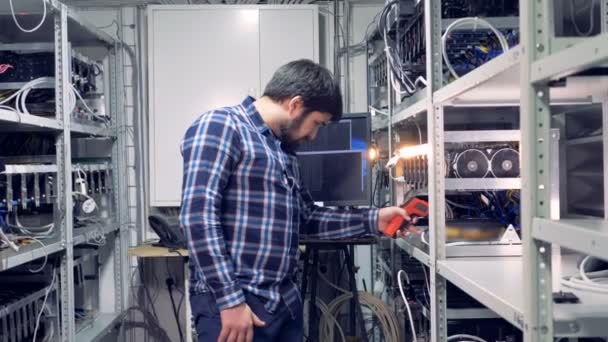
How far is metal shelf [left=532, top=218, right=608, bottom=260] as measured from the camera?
2.67 ft

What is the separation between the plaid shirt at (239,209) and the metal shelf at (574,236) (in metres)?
0.82

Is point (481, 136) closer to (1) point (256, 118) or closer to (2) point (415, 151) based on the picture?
(2) point (415, 151)

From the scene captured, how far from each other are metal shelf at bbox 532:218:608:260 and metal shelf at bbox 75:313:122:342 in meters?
2.49

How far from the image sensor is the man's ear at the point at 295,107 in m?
1.72

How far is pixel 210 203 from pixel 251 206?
0.14m

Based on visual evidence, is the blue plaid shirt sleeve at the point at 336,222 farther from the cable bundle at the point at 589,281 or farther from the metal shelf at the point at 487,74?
the cable bundle at the point at 589,281

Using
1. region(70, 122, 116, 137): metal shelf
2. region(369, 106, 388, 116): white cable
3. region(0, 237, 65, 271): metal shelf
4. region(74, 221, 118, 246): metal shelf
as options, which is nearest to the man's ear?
region(0, 237, 65, 271): metal shelf

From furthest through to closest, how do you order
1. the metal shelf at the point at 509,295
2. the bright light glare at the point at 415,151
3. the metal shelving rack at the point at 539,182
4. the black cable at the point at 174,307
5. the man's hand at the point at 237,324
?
the black cable at the point at 174,307
the bright light glare at the point at 415,151
the man's hand at the point at 237,324
the metal shelf at the point at 509,295
the metal shelving rack at the point at 539,182

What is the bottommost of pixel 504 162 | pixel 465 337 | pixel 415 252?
pixel 465 337

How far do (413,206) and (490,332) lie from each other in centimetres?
54

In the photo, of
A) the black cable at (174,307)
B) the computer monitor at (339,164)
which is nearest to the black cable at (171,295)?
the black cable at (174,307)

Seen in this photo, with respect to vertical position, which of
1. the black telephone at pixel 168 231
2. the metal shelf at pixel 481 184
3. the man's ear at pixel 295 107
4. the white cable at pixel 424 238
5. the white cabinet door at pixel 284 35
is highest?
the white cabinet door at pixel 284 35

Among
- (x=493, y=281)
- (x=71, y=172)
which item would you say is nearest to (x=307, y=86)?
(x=493, y=281)

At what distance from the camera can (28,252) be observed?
2.14m
